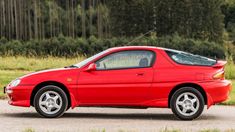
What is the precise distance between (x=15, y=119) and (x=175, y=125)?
3006 mm

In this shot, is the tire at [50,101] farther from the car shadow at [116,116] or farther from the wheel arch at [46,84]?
the car shadow at [116,116]

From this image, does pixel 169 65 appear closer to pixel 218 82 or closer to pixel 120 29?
pixel 218 82

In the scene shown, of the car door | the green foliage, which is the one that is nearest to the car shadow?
the car door

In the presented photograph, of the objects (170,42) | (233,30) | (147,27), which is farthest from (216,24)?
(233,30)

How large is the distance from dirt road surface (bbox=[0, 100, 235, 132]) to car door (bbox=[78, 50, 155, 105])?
15.6 inches

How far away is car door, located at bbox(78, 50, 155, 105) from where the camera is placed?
11789 mm

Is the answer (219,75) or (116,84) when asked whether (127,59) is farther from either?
(219,75)

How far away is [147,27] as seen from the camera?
6309 cm

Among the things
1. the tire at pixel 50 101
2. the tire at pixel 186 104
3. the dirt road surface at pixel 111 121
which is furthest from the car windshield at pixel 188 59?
the tire at pixel 50 101

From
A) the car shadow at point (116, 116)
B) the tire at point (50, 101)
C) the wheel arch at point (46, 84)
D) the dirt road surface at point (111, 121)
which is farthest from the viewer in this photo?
the car shadow at point (116, 116)

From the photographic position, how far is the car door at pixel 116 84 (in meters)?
11.8

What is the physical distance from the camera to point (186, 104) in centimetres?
1172

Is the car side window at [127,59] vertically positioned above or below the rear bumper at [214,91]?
above

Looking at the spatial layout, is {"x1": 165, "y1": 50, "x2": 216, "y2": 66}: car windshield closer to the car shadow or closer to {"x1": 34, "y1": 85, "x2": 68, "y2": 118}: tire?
the car shadow
